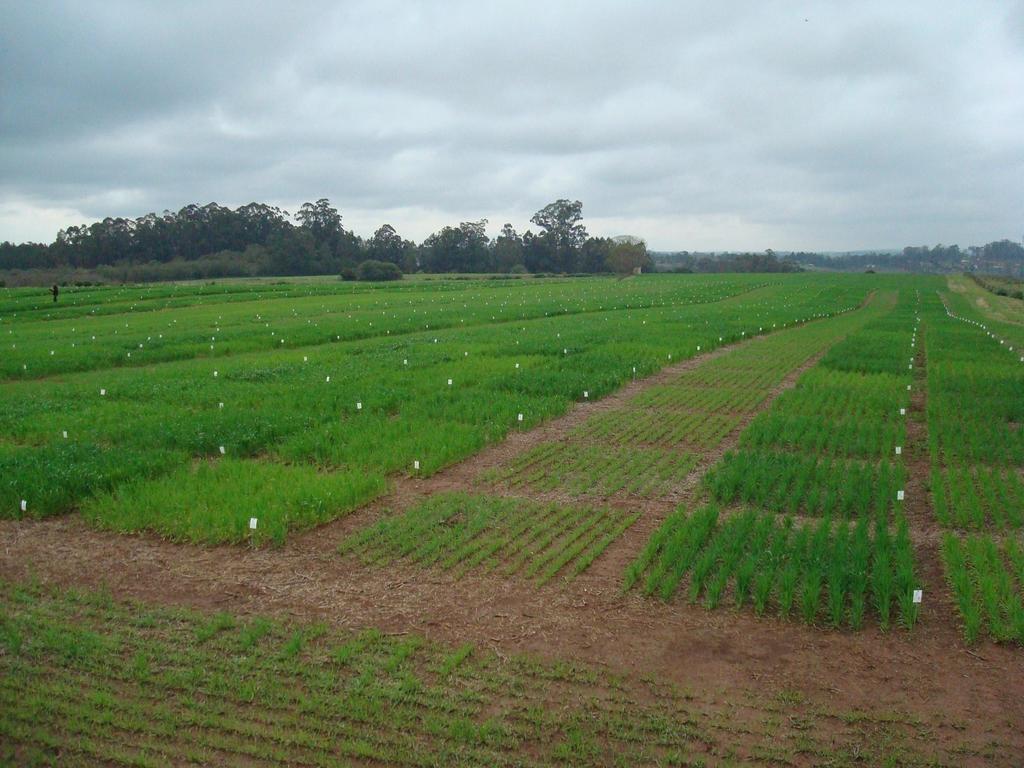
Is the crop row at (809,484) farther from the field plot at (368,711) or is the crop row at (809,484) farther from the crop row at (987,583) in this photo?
the field plot at (368,711)

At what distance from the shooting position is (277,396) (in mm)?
15234

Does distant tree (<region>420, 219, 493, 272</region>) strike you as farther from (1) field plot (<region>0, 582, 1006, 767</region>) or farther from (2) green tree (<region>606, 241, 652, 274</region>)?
(1) field plot (<region>0, 582, 1006, 767</region>)

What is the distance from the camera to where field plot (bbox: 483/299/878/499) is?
10203mm

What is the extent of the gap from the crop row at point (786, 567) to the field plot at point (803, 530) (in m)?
0.01

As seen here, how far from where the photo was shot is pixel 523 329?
29.0 m

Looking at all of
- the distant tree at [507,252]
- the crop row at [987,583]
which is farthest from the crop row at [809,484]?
the distant tree at [507,252]

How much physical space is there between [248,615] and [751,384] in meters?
13.9

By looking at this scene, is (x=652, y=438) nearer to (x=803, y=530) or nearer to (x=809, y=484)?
(x=809, y=484)

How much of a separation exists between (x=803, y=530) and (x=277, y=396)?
10.6m

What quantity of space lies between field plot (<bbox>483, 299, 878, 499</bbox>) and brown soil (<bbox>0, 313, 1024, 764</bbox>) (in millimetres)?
1675

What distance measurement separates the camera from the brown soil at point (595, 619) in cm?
542

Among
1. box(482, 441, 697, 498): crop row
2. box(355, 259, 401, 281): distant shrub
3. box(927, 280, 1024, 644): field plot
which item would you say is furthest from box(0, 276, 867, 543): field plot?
box(355, 259, 401, 281): distant shrub

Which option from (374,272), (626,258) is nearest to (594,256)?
(626,258)

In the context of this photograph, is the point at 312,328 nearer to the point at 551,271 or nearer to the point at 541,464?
the point at 541,464
